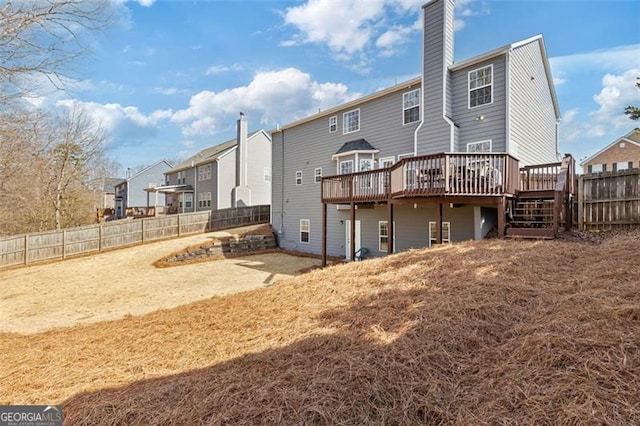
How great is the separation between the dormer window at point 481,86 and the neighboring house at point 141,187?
34623 millimetres

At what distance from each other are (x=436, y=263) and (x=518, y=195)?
5.19 metres

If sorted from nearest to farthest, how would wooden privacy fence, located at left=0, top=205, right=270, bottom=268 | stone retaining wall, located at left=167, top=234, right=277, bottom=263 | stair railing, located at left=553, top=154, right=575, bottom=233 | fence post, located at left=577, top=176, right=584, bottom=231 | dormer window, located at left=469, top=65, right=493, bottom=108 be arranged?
1. stair railing, located at left=553, top=154, right=575, bottom=233
2. fence post, located at left=577, top=176, right=584, bottom=231
3. dormer window, located at left=469, top=65, right=493, bottom=108
4. wooden privacy fence, located at left=0, top=205, right=270, bottom=268
5. stone retaining wall, located at left=167, top=234, right=277, bottom=263

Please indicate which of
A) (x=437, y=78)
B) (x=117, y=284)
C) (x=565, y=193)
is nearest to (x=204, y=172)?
(x=117, y=284)

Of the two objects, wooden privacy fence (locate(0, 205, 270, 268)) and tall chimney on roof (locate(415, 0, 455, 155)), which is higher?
tall chimney on roof (locate(415, 0, 455, 155))

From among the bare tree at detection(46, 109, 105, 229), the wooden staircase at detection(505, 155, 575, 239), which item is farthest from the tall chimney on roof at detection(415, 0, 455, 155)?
the bare tree at detection(46, 109, 105, 229)

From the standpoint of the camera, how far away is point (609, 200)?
902 centimetres

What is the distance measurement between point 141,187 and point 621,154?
47535mm

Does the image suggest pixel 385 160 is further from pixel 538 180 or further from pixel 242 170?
pixel 242 170

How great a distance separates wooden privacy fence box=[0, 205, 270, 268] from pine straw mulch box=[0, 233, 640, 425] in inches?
456

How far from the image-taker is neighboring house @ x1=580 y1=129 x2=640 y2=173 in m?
25.1

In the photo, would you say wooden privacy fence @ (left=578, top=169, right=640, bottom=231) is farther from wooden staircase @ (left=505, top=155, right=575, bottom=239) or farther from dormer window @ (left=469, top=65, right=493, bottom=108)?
dormer window @ (left=469, top=65, right=493, bottom=108)

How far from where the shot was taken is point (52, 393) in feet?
11.6

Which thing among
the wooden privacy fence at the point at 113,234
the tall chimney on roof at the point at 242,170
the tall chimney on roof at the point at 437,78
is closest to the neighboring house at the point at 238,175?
the tall chimney on roof at the point at 242,170

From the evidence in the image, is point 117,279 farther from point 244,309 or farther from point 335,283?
point 335,283
